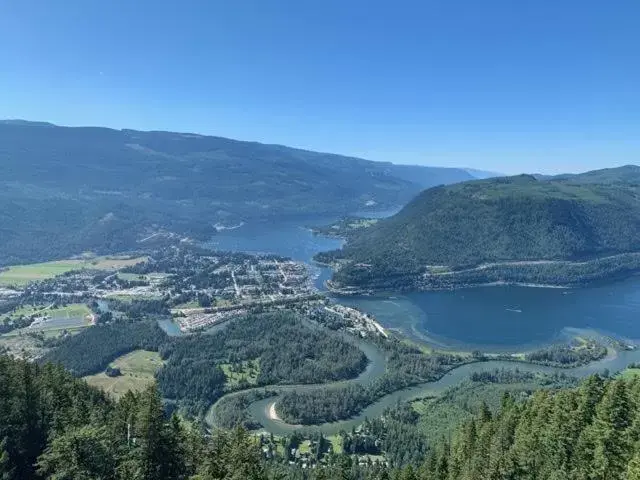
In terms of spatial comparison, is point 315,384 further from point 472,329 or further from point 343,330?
point 472,329

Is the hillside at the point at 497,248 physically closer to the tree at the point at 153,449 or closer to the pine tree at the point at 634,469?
the tree at the point at 153,449

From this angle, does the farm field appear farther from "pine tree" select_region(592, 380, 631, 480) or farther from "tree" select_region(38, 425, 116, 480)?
"pine tree" select_region(592, 380, 631, 480)

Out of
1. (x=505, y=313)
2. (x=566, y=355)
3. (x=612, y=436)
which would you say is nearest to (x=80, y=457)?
(x=612, y=436)

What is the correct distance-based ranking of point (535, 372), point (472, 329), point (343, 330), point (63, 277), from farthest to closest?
point (63, 277), point (472, 329), point (343, 330), point (535, 372)

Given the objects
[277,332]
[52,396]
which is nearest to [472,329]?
[277,332]

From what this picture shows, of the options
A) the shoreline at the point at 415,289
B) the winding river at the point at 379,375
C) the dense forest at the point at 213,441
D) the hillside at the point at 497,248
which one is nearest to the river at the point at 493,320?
the winding river at the point at 379,375

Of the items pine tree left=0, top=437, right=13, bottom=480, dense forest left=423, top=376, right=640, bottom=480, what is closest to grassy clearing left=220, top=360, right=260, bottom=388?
dense forest left=423, top=376, right=640, bottom=480
